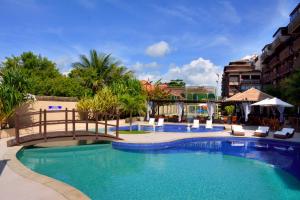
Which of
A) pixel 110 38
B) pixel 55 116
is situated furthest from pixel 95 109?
pixel 110 38

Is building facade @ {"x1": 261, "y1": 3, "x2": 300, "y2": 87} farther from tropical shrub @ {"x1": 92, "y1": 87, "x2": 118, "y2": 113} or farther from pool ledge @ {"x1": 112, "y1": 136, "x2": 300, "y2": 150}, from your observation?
tropical shrub @ {"x1": 92, "y1": 87, "x2": 118, "y2": 113}

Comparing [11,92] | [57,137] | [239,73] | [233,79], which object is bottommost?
[57,137]

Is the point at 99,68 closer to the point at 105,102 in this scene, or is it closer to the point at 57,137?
the point at 105,102

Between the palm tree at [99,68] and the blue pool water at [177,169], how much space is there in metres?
19.4

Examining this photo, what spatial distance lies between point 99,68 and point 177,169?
2499cm

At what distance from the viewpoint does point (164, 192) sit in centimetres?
811

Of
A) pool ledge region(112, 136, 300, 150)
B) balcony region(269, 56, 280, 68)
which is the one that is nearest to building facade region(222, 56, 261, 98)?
balcony region(269, 56, 280, 68)

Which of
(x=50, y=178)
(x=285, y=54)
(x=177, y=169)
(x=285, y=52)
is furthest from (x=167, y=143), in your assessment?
(x=285, y=52)

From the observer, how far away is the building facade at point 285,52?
103 feet

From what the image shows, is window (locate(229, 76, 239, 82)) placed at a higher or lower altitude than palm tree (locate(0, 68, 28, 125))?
higher

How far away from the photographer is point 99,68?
33969mm

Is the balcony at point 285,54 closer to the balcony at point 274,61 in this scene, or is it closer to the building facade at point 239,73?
the balcony at point 274,61

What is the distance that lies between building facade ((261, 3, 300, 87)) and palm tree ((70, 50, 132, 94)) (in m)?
19.5

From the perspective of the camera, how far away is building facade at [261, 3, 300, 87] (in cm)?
3155
